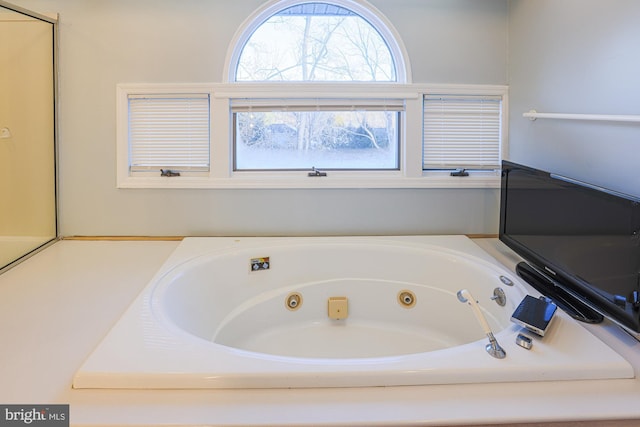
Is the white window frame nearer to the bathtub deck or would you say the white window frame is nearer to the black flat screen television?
the black flat screen television

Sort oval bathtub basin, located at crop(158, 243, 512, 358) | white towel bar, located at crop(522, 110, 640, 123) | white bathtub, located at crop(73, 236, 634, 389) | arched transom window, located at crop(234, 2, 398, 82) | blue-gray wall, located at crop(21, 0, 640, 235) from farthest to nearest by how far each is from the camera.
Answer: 1. arched transom window, located at crop(234, 2, 398, 82)
2. blue-gray wall, located at crop(21, 0, 640, 235)
3. oval bathtub basin, located at crop(158, 243, 512, 358)
4. white towel bar, located at crop(522, 110, 640, 123)
5. white bathtub, located at crop(73, 236, 634, 389)

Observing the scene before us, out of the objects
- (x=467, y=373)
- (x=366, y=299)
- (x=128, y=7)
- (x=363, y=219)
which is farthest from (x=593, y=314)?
(x=128, y=7)

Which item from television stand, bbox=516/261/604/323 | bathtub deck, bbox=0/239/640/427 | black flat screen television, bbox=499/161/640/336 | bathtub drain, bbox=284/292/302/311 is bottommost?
bathtub drain, bbox=284/292/302/311

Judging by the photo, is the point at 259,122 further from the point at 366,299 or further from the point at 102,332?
→ the point at 102,332

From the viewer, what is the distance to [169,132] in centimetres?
238

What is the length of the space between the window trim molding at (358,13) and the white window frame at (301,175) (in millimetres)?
101

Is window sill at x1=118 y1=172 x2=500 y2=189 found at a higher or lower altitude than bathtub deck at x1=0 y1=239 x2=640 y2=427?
higher

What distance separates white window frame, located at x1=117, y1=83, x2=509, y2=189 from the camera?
2.32 metres

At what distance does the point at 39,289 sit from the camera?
1.74m

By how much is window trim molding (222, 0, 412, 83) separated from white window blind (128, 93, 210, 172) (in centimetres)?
27

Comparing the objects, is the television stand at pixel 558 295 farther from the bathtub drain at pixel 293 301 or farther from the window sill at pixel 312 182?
the bathtub drain at pixel 293 301

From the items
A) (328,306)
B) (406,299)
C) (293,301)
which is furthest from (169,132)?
(406,299)
